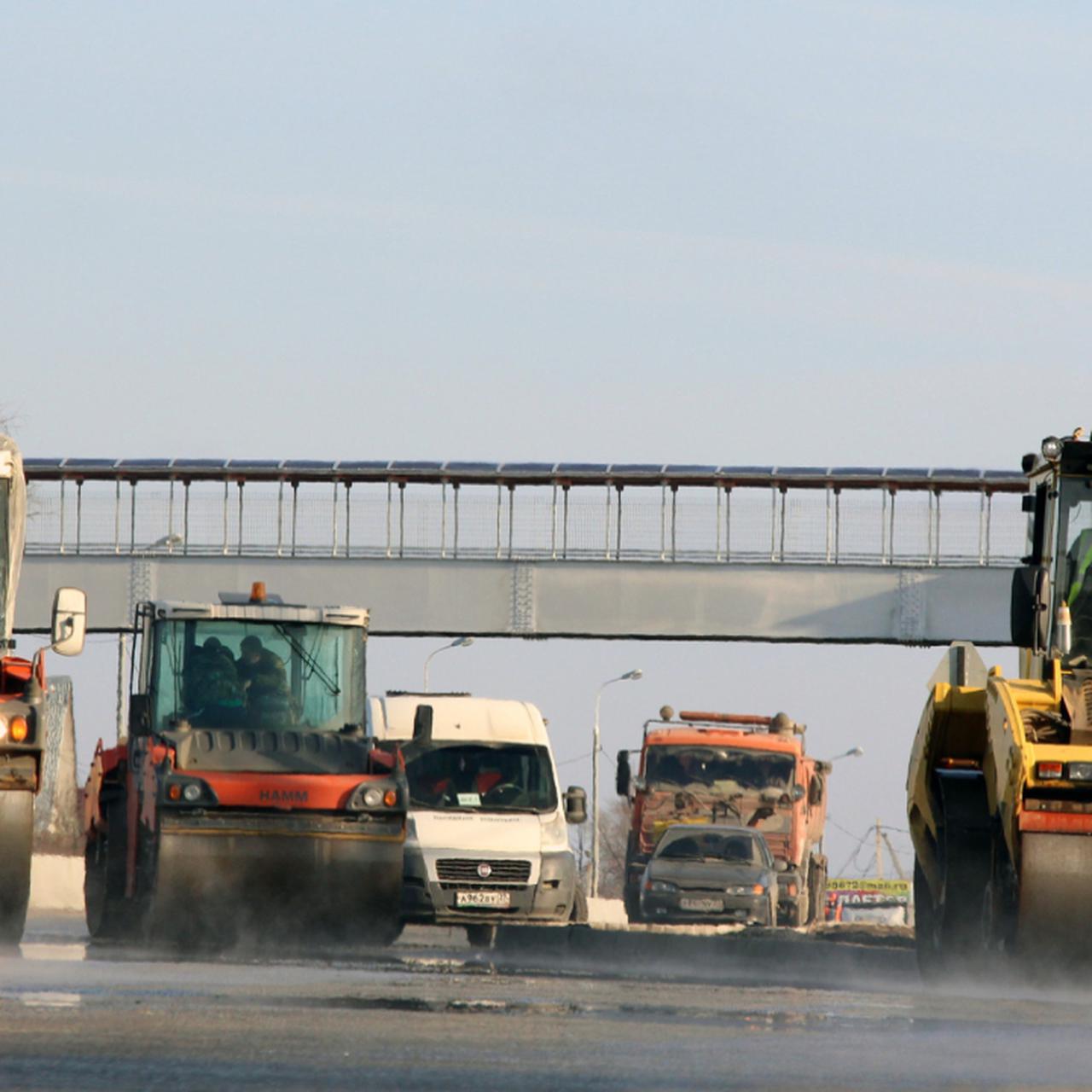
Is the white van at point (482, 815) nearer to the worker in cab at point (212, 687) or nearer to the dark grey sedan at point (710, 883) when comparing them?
the worker in cab at point (212, 687)

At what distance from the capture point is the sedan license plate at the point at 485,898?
21.7m

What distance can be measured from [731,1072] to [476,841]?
12.7 metres

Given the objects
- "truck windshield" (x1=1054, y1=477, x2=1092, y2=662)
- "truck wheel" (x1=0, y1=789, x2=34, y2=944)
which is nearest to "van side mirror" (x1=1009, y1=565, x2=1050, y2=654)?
"truck windshield" (x1=1054, y1=477, x2=1092, y2=662)

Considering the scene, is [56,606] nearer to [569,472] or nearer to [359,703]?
[359,703]

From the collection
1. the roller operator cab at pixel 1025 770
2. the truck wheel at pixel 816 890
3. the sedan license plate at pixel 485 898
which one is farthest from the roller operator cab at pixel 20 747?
the truck wheel at pixel 816 890

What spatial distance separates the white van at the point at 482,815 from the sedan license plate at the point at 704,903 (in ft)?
30.8

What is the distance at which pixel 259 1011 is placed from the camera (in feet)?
37.5

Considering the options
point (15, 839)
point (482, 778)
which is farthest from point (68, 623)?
point (482, 778)

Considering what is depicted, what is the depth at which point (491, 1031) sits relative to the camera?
427 inches

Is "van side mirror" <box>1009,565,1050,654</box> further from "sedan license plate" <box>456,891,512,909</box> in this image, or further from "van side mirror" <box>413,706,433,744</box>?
"sedan license plate" <box>456,891,512,909</box>

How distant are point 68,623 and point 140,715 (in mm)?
3294

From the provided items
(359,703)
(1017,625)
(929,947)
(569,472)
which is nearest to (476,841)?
(359,703)

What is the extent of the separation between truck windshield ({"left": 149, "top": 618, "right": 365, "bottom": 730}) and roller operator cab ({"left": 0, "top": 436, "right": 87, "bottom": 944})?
2.77m

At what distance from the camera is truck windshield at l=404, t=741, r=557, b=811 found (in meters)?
22.4
